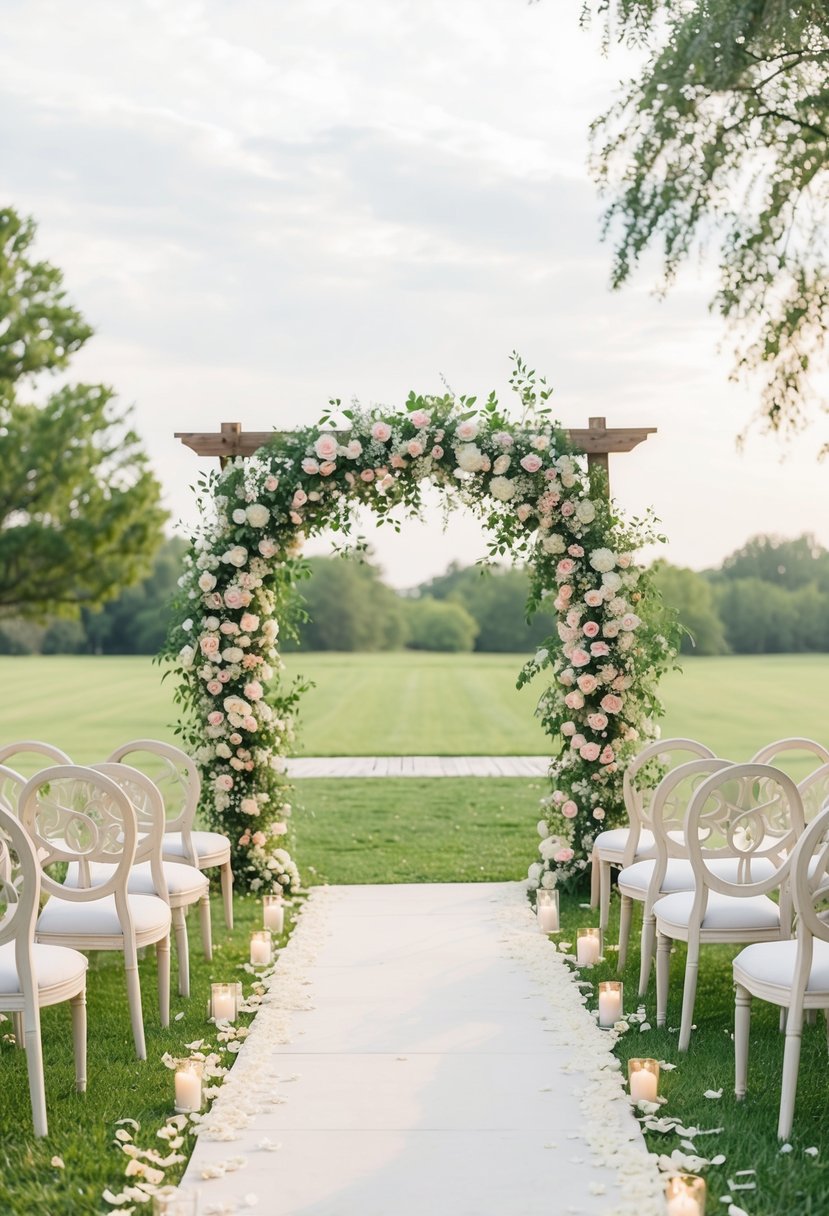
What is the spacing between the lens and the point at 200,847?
238 inches

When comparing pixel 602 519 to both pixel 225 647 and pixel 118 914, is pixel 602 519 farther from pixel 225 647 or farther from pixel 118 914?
pixel 118 914

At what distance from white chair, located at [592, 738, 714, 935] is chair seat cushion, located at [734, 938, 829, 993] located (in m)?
1.71

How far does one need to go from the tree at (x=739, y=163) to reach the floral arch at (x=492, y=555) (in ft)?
4.11

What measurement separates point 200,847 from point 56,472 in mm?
19268

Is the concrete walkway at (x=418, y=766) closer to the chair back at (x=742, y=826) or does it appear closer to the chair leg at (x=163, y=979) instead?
the chair leg at (x=163, y=979)

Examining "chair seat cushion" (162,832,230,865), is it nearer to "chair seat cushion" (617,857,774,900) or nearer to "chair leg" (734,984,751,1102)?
"chair seat cushion" (617,857,774,900)

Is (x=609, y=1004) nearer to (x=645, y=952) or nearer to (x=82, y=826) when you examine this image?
(x=645, y=952)

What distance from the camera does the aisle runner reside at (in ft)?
10.5

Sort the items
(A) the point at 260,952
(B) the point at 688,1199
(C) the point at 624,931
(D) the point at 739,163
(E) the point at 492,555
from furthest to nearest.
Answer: (E) the point at 492,555 < (D) the point at 739,163 < (A) the point at 260,952 < (C) the point at 624,931 < (B) the point at 688,1199

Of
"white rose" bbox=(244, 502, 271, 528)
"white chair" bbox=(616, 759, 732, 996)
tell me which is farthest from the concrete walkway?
"white chair" bbox=(616, 759, 732, 996)

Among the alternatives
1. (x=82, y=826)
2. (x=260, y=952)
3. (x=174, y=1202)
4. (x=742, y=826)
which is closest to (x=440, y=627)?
(x=260, y=952)

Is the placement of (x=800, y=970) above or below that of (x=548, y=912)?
above

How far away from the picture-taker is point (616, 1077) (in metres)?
4.04

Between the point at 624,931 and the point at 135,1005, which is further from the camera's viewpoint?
the point at 624,931
